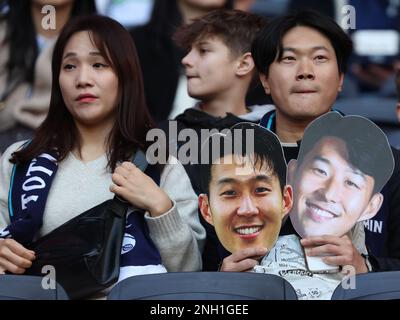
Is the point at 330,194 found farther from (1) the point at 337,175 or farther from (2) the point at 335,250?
(2) the point at 335,250

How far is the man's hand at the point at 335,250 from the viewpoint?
3.32 meters

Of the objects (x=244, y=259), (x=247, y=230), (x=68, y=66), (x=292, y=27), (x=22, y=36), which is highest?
(x=22, y=36)

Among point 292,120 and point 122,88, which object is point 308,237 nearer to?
point 292,120

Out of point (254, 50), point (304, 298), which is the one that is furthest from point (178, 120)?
point (304, 298)

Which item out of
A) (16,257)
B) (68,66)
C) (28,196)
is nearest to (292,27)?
(68,66)

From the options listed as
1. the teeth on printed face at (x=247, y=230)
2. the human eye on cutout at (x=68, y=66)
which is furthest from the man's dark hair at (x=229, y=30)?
the teeth on printed face at (x=247, y=230)

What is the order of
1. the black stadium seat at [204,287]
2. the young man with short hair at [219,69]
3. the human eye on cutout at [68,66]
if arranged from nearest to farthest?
the black stadium seat at [204,287] → the human eye on cutout at [68,66] → the young man with short hair at [219,69]

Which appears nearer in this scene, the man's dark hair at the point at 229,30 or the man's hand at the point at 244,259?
the man's hand at the point at 244,259

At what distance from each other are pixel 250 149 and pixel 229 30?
2.45 feet

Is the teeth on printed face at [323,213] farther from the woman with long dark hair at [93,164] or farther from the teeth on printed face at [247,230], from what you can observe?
the woman with long dark hair at [93,164]

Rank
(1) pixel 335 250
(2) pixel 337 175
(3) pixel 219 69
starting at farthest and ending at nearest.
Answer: (3) pixel 219 69 → (2) pixel 337 175 → (1) pixel 335 250

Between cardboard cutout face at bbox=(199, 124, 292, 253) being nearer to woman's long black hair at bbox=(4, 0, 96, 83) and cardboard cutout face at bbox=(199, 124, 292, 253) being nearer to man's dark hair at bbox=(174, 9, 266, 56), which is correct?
man's dark hair at bbox=(174, 9, 266, 56)

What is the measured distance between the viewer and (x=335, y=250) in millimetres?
3326

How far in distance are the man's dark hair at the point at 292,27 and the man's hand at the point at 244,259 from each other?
2.30 ft
